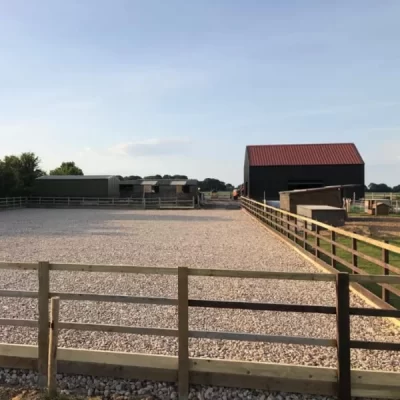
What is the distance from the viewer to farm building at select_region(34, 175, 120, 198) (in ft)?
129

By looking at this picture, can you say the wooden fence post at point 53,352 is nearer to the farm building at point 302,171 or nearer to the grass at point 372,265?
the grass at point 372,265

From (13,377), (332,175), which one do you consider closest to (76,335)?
(13,377)

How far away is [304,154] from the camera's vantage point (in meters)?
41.1

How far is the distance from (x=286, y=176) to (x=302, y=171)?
6.34ft

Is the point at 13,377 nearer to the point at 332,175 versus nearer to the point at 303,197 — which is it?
the point at 303,197

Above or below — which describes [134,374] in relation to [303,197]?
below

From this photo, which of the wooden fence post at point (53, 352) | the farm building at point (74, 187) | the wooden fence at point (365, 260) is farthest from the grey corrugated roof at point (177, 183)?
the wooden fence post at point (53, 352)

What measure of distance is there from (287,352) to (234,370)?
986 mm

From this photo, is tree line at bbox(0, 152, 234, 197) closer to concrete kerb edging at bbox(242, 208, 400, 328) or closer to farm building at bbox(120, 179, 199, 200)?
farm building at bbox(120, 179, 199, 200)

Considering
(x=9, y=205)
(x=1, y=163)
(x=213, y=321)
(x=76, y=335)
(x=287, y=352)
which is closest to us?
(x=287, y=352)

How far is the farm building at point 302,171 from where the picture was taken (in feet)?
128

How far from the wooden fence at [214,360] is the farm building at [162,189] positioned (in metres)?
35.7

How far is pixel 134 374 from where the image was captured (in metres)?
3.18

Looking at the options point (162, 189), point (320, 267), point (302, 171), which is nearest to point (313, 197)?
point (320, 267)
